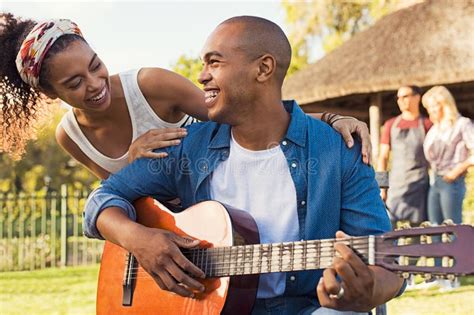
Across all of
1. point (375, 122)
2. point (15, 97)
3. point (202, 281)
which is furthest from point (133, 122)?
point (375, 122)

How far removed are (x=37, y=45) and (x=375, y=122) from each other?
9.75 meters

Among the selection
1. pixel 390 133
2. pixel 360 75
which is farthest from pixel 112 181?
pixel 360 75

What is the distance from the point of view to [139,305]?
3.17m

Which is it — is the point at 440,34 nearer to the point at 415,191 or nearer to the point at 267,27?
the point at 415,191

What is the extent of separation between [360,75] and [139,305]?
10343 mm

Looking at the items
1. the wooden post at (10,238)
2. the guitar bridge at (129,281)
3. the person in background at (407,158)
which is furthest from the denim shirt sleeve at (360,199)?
the wooden post at (10,238)

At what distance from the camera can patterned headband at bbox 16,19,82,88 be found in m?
3.67

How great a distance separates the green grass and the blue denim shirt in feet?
12.3

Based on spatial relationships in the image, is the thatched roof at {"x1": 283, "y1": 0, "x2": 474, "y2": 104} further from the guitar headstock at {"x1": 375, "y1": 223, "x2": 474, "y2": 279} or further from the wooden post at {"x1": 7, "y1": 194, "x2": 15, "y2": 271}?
the guitar headstock at {"x1": 375, "y1": 223, "x2": 474, "y2": 279}

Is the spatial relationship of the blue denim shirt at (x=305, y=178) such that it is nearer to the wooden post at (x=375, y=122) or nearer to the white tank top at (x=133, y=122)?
the white tank top at (x=133, y=122)

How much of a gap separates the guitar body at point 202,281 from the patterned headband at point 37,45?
821mm

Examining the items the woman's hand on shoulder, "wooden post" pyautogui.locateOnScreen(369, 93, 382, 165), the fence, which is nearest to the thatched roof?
"wooden post" pyautogui.locateOnScreen(369, 93, 382, 165)

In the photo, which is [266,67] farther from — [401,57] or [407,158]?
[401,57]

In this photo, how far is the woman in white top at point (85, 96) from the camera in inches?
143
